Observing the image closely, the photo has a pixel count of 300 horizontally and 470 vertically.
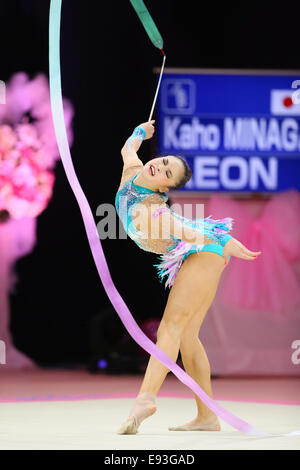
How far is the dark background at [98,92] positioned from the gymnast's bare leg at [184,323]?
3253mm

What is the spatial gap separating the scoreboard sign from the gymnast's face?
313 cm

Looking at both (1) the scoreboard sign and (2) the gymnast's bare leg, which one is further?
(1) the scoreboard sign

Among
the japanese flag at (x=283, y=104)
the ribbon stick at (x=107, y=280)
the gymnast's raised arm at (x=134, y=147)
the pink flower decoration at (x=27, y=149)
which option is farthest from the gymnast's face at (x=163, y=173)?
the pink flower decoration at (x=27, y=149)

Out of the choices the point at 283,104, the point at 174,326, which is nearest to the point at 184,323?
the point at 174,326

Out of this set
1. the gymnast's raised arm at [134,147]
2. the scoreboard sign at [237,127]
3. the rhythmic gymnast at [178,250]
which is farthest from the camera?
the scoreboard sign at [237,127]

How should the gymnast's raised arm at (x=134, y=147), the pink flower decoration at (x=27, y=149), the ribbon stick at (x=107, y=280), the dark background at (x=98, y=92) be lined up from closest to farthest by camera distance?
the ribbon stick at (x=107, y=280)
the gymnast's raised arm at (x=134, y=147)
the dark background at (x=98, y=92)
the pink flower decoration at (x=27, y=149)

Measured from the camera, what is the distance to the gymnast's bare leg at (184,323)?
3.09m

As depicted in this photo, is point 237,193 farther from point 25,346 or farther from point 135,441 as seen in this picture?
point 135,441

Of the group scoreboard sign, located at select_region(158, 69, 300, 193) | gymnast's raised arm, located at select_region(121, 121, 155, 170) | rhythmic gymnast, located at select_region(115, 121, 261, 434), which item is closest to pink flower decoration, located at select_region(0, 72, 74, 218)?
scoreboard sign, located at select_region(158, 69, 300, 193)

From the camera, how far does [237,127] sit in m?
6.48

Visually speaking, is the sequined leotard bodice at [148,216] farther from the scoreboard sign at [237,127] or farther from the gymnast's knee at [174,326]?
the scoreboard sign at [237,127]

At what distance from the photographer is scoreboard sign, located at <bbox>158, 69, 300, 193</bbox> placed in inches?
254

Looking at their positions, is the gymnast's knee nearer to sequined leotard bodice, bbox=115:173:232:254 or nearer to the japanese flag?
sequined leotard bodice, bbox=115:173:232:254

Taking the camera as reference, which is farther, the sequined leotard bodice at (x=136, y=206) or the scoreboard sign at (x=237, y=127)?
the scoreboard sign at (x=237, y=127)
